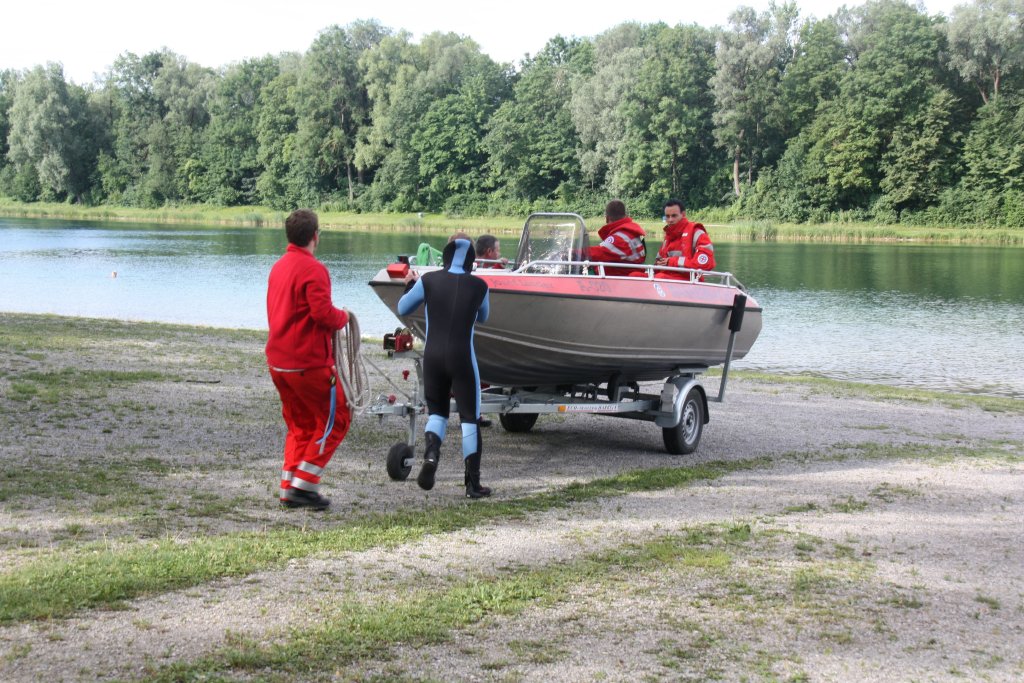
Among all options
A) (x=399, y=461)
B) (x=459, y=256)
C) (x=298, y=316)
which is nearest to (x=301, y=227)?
(x=298, y=316)

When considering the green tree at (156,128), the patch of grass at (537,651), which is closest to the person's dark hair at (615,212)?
the patch of grass at (537,651)

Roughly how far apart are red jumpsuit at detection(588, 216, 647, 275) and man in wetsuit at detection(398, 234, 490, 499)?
275 centimetres

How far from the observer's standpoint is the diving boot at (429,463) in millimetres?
7527

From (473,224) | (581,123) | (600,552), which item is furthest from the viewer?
(581,123)

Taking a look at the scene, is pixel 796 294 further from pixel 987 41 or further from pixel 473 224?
pixel 473 224

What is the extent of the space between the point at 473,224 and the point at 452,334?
250 ft

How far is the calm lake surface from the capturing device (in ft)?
76.4

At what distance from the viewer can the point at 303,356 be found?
272 inches

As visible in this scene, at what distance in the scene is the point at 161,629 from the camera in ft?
15.5

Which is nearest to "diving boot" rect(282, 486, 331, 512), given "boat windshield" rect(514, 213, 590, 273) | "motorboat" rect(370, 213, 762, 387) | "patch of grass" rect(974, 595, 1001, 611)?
"motorboat" rect(370, 213, 762, 387)

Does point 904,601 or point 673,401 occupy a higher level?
point 673,401

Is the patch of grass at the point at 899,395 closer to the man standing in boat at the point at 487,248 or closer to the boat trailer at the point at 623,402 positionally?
the boat trailer at the point at 623,402

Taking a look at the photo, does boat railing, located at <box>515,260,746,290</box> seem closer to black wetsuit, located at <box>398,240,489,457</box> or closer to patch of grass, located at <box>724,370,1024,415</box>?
black wetsuit, located at <box>398,240,489,457</box>

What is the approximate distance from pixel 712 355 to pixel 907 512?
3.28 meters
